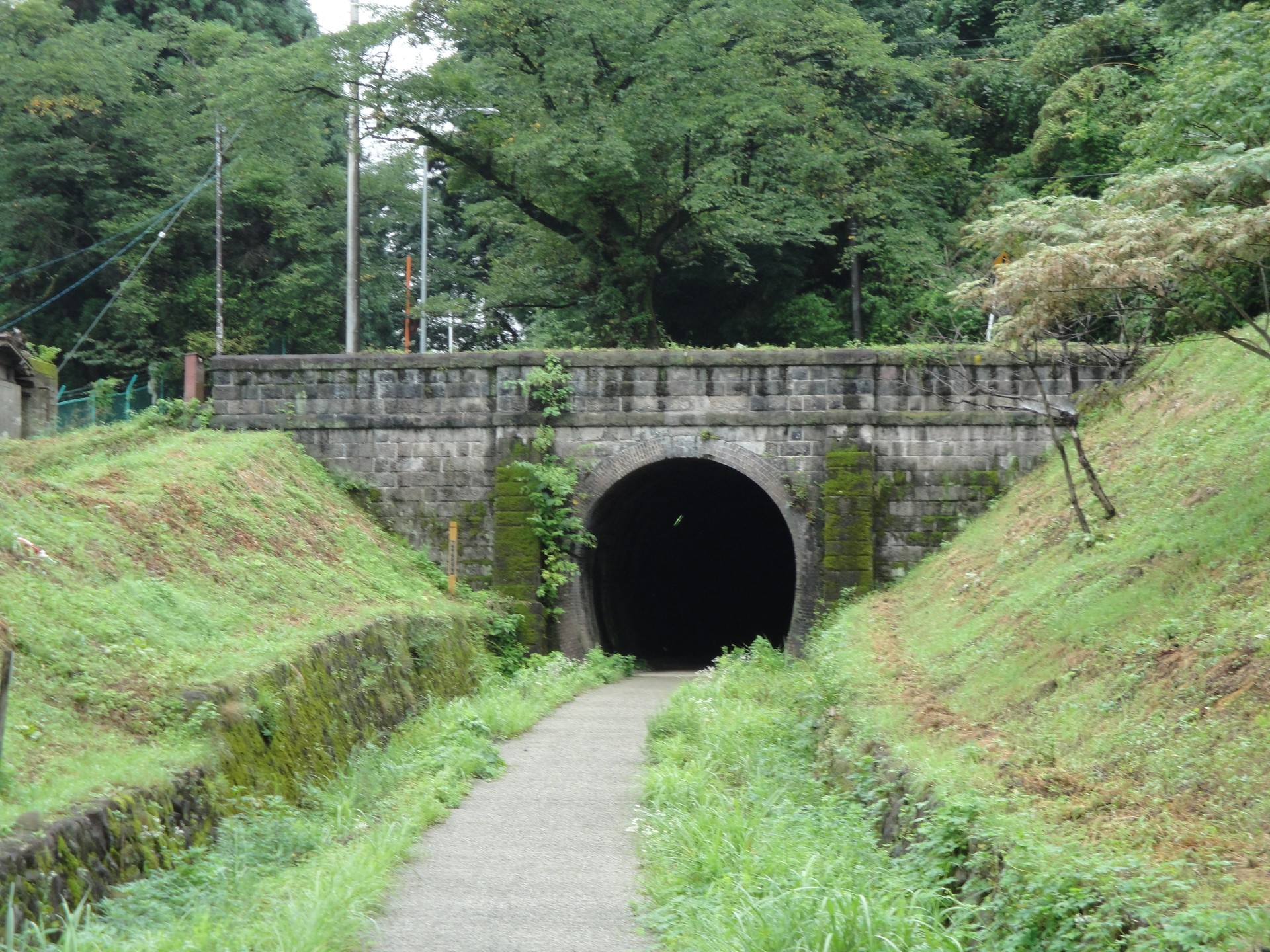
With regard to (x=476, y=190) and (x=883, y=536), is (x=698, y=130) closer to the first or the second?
(x=476, y=190)

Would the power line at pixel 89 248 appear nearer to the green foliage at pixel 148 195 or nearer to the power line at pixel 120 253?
the power line at pixel 120 253

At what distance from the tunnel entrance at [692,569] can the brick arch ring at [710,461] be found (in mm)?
1910

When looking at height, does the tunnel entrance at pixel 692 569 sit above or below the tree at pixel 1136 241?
below

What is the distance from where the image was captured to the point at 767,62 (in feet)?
82.3

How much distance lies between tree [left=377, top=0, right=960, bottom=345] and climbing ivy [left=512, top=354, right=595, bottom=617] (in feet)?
18.9

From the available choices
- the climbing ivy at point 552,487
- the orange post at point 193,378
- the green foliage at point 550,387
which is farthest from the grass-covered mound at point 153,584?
the green foliage at point 550,387

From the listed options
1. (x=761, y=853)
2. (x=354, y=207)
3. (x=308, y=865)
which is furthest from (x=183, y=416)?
(x=761, y=853)

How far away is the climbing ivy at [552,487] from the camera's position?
55.8 feet

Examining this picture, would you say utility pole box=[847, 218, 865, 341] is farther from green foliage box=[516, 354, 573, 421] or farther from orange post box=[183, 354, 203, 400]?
orange post box=[183, 354, 203, 400]

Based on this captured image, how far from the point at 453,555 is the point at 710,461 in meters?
3.48

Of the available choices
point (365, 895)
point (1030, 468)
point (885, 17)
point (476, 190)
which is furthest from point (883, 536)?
point (885, 17)

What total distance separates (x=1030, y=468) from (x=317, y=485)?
Answer: 29.2ft

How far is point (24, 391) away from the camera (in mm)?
21875

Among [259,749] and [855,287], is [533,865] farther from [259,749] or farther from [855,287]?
[855,287]
